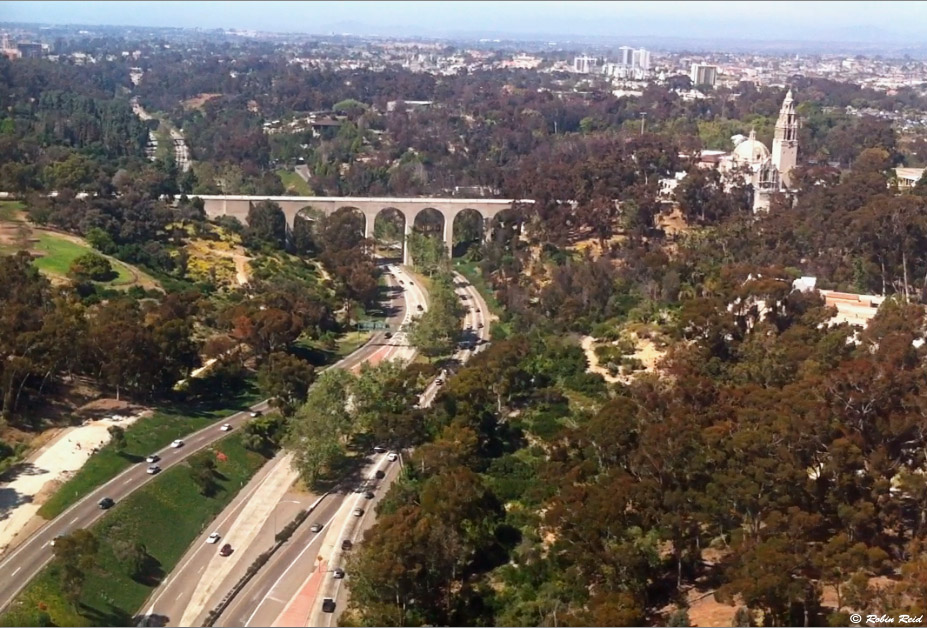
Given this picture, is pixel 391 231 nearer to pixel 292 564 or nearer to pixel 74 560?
pixel 292 564

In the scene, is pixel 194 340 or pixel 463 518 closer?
pixel 463 518

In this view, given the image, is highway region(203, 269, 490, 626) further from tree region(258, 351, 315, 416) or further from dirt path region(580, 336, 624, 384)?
dirt path region(580, 336, 624, 384)

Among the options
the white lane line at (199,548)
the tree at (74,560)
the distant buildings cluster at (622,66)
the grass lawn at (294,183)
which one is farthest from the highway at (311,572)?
the distant buildings cluster at (622,66)

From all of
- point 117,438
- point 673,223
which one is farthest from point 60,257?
point 673,223

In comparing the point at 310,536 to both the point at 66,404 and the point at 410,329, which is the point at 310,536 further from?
the point at 410,329

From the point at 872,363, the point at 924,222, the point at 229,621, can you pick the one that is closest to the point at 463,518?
the point at 229,621

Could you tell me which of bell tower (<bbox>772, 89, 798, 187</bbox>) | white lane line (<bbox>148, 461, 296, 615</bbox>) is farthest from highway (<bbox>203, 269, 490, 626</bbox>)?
bell tower (<bbox>772, 89, 798, 187</bbox>)
